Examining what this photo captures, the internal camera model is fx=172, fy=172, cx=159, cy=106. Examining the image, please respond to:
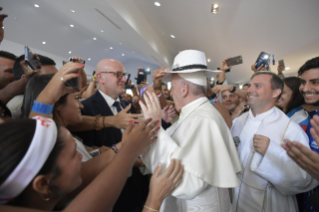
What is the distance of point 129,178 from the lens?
6.36 feet

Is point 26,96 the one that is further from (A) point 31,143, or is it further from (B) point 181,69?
(B) point 181,69

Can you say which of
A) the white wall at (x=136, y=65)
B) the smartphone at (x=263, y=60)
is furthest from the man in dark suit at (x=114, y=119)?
the white wall at (x=136, y=65)

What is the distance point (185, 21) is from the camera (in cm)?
734

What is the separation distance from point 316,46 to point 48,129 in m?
7.52

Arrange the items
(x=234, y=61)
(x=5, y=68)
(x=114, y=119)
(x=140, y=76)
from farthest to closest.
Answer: (x=140, y=76) → (x=234, y=61) → (x=5, y=68) → (x=114, y=119)

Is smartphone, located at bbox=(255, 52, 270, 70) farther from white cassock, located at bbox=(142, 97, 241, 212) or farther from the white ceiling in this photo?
the white ceiling

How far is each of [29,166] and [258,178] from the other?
1.93 metres

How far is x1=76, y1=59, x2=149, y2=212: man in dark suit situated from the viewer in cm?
175

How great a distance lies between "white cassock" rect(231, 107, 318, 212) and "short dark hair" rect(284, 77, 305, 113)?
79 cm

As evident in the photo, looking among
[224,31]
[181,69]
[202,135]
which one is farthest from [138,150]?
[224,31]

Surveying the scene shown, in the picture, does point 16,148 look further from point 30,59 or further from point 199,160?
point 30,59

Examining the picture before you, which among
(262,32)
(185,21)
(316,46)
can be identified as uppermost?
(185,21)

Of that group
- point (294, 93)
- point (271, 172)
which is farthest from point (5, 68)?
point (294, 93)

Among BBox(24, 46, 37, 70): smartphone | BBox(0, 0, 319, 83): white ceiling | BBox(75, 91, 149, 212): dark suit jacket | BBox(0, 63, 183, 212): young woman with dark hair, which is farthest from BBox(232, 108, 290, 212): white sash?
BBox(0, 0, 319, 83): white ceiling
